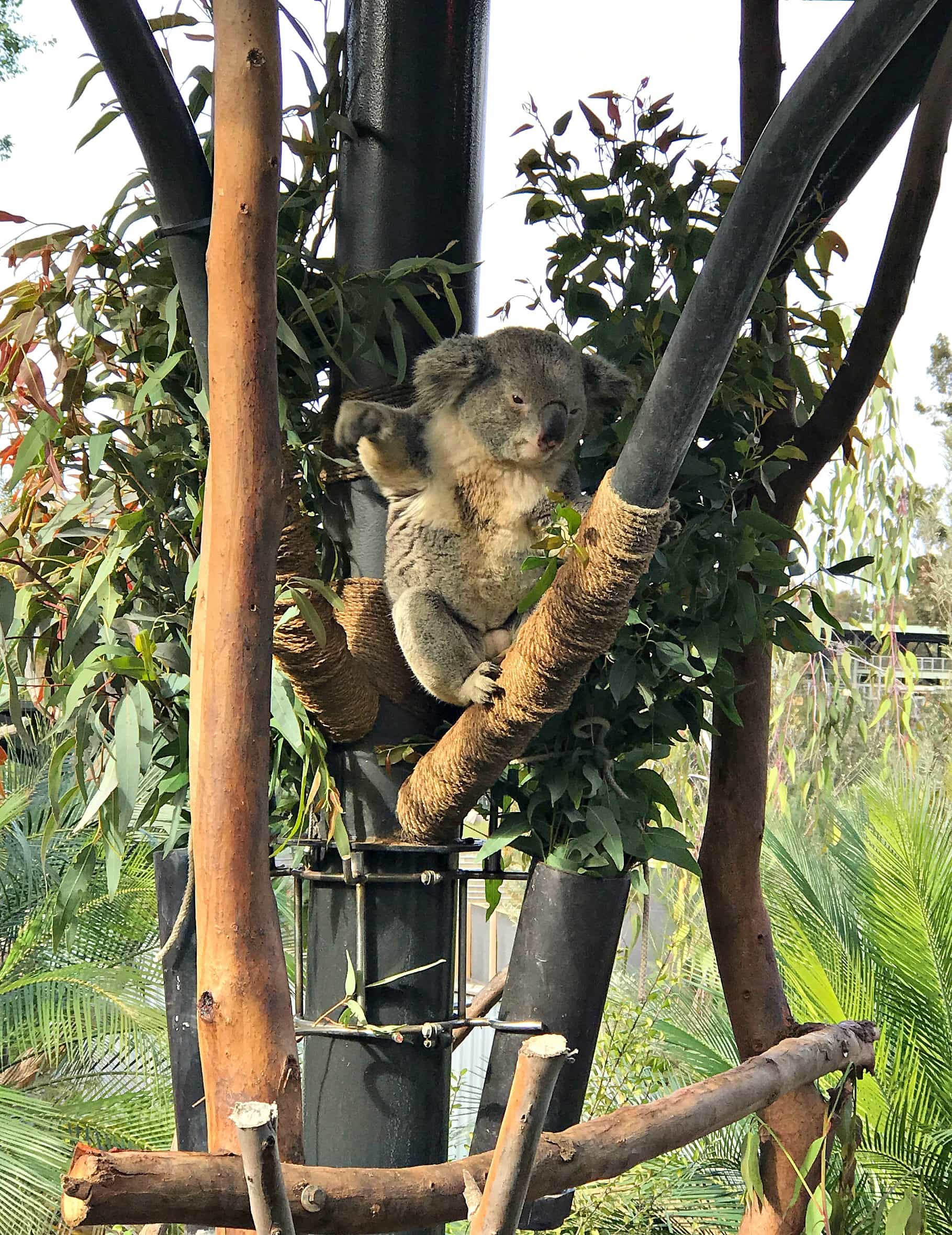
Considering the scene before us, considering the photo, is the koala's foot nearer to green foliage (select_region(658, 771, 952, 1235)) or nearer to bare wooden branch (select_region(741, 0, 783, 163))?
bare wooden branch (select_region(741, 0, 783, 163))

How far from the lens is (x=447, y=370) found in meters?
1.28

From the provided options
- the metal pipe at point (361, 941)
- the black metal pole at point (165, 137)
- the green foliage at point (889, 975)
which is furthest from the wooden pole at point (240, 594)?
the green foliage at point (889, 975)

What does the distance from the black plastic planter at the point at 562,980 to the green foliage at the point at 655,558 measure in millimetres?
29

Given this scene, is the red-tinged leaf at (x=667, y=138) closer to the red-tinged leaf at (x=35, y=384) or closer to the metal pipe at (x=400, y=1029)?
the red-tinged leaf at (x=35, y=384)

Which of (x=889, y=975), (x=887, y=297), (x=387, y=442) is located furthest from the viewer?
(x=889, y=975)

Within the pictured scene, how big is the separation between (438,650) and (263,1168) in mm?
680

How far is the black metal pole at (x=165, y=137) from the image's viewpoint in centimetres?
86

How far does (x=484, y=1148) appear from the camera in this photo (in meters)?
1.11

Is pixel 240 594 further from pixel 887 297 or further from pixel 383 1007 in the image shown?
pixel 887 297

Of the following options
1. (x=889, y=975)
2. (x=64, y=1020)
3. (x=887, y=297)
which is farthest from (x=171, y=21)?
(x=64, y=1020)

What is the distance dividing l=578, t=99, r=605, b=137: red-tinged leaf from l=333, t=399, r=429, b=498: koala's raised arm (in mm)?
349

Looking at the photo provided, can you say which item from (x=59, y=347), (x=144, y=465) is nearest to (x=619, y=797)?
(x=144, y=465)

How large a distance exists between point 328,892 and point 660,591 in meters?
0.47

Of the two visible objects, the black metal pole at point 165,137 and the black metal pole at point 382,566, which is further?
the black metal pole at point 382,566
